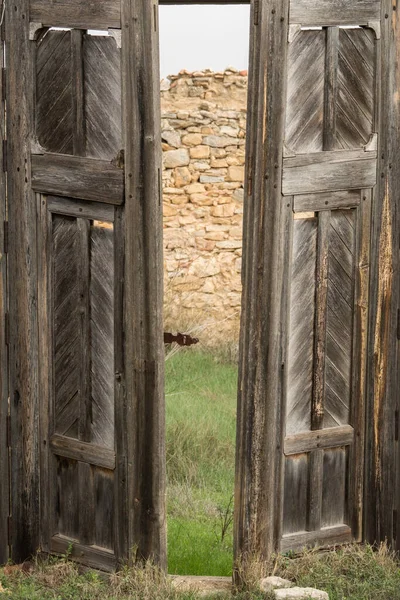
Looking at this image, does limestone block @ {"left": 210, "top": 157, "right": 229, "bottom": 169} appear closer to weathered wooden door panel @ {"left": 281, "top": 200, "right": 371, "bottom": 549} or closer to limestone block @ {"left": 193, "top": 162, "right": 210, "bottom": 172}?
limestone block @ {"left": 193, "top": 162, "right": 210, "bottom": 172}

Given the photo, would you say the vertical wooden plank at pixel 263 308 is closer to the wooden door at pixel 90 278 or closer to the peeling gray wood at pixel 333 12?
the peeling gray wood at pixel 333 12

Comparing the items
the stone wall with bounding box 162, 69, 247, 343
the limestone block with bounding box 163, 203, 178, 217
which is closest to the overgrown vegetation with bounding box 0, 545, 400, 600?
the stone wall with bounding box 162, 69, 247, 343

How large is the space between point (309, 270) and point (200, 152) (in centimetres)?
709

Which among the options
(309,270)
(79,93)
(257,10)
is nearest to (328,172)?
(309,270)

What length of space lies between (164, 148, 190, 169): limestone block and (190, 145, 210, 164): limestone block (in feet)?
0.24

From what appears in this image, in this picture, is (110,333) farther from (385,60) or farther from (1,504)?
(385,60)

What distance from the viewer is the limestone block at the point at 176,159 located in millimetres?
12070

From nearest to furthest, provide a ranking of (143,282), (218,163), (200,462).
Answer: (143,282), (200,462), (218,163)

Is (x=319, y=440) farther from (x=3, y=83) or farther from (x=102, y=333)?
(x=3, y=83)

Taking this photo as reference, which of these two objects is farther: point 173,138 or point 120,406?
point 173,138

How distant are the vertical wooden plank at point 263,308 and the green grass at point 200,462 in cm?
77

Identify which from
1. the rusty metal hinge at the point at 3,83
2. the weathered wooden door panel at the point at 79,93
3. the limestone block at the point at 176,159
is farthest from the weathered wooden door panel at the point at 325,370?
the limestone block at the point at 176,159

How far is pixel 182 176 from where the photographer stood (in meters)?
12.1

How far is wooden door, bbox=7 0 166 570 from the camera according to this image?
4.91 metres
